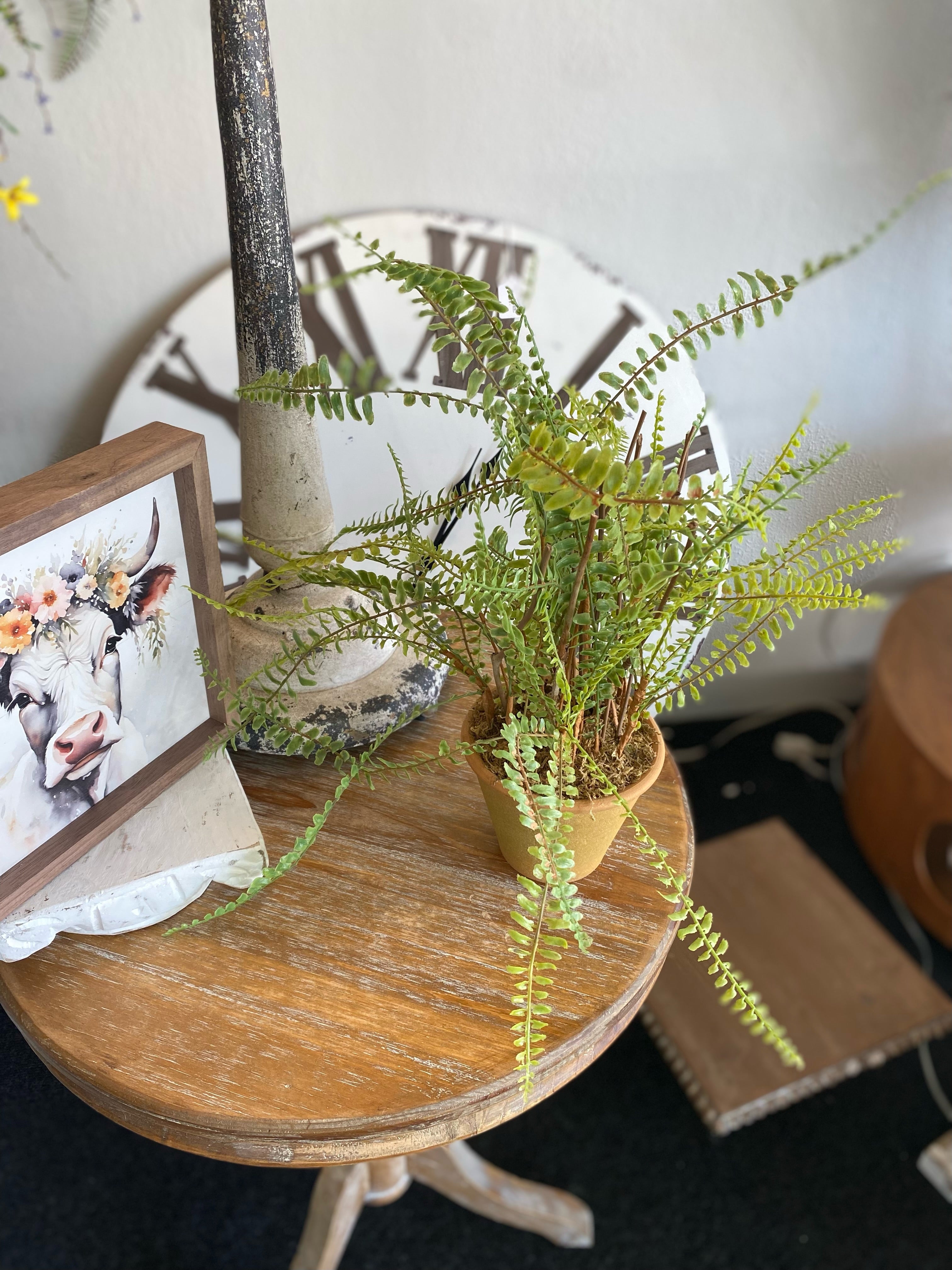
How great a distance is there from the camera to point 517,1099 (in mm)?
525

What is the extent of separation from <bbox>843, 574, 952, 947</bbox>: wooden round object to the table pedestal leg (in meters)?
0.73

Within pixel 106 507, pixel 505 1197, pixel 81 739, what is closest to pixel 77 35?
pixel 106 507

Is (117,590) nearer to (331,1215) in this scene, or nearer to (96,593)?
(96,593)

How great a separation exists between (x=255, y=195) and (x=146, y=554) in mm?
238

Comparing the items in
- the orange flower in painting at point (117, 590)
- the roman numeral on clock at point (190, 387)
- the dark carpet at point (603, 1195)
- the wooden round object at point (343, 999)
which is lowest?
the dark carpet at point (603, 1195)

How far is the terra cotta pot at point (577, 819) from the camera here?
562mm

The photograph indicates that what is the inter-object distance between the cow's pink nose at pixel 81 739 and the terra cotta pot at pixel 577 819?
0.24 meters

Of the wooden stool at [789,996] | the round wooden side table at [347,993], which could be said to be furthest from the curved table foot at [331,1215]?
the round wooden side table at [347,993]

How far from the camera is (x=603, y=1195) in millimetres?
1174

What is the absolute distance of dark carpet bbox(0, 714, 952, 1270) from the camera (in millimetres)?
1112

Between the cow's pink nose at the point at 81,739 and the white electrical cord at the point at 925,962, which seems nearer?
the cow's pink nose at the point at 81,739

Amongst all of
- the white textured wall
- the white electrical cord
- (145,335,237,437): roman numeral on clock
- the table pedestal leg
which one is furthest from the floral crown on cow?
the white electrical cord

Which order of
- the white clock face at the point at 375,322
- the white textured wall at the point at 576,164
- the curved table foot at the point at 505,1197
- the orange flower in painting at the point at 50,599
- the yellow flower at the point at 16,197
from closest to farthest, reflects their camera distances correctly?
the yellow flower at the point at 16,197 → the orange flower in painting at the point at 50,599 → the white textured wall at the point at 576,164 → the white clock face at the point at 375,322 → the curved table foot at the point at 505,1197

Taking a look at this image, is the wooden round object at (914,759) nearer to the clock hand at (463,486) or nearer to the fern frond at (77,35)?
the clock hand at (463,486)
